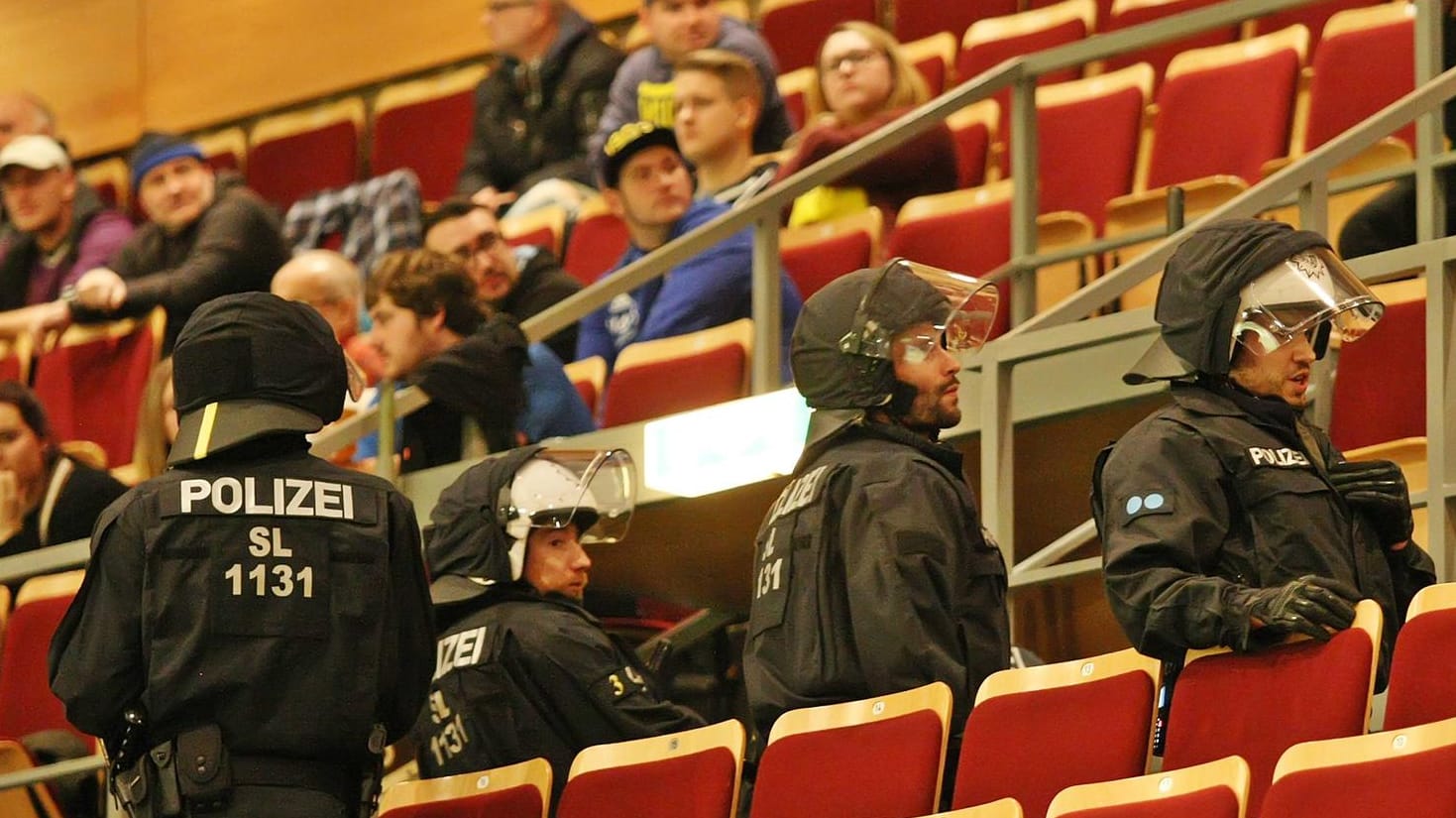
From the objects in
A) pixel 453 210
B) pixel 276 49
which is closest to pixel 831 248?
pixel 453 210

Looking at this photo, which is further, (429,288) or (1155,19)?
(1155,19)

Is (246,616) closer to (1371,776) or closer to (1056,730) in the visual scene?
(1056,730)

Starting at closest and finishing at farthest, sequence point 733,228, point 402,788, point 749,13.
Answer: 1. point 402,788
2. point 733,228
3. point 749,13

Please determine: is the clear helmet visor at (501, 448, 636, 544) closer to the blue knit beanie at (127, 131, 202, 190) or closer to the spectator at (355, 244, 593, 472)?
the spectator at (355, 244, 593, 472)

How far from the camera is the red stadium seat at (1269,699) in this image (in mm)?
2748

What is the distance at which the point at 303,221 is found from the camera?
263 inches

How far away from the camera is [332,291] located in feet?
17.7

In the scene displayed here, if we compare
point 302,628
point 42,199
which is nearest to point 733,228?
point 302,628

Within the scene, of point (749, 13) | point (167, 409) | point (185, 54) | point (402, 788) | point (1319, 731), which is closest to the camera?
point (1319, 731)

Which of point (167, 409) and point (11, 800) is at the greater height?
point (167, 409)

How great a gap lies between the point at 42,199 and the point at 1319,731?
4.59 meters

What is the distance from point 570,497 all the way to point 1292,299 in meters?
1.26

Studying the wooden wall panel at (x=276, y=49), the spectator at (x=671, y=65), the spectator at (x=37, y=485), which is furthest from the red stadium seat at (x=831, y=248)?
the wooden wall panel at (x=276, y=49)

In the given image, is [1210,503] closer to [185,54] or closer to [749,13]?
[749,13]
